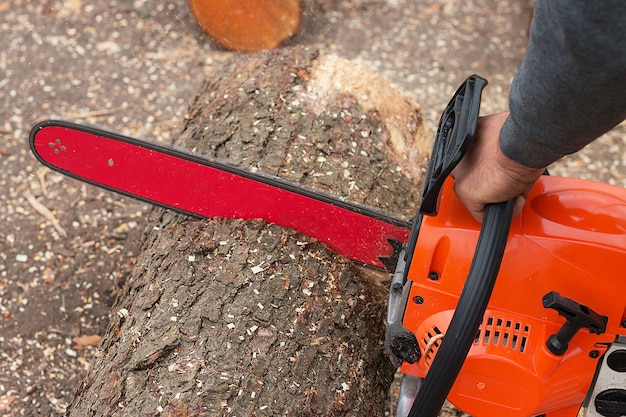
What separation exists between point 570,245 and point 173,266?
48.4 inches

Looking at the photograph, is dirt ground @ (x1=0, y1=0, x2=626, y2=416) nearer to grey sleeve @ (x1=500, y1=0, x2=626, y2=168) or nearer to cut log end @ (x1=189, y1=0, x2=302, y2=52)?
cut log end @ (x1=189, y1=0, x2=302, y2=52)

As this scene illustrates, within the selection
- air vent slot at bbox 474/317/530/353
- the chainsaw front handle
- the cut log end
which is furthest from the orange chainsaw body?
the cut log end

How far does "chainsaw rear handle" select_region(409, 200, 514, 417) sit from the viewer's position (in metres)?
1.38

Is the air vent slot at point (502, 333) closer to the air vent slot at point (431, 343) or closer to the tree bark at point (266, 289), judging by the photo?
the air vent slot at point (431, 343)

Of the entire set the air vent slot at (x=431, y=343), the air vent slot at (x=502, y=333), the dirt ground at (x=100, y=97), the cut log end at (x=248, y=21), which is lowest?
the dirt ground at (x=100, y=97)

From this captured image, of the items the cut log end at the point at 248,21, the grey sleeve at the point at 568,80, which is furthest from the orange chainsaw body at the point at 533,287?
the cut log end at the point at 248,21

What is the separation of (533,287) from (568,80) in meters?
0.68

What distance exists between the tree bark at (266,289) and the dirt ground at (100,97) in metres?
0.60

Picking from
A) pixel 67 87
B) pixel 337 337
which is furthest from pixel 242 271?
pixel 67 87

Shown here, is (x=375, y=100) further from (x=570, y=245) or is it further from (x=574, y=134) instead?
(x=574, y=134)

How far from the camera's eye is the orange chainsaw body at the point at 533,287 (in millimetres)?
1661

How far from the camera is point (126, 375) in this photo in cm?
189

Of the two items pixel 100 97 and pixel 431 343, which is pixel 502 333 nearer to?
pixel 431 343

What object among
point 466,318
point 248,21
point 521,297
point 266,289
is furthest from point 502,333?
point 248,21
